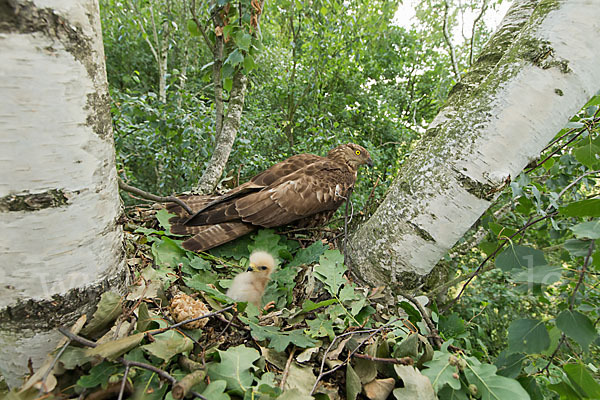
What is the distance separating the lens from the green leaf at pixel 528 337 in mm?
639

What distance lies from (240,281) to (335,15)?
4.43 meters

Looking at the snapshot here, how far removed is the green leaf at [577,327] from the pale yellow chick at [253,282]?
0.97m

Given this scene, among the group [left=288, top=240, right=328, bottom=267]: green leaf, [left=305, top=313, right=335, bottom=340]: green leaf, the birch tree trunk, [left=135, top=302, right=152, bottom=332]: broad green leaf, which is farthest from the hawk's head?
[left=135, top=302, right=152, bottom=332]: broad green leaf

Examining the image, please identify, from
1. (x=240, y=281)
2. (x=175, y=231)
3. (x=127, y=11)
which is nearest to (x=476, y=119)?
(x=240, y=281)

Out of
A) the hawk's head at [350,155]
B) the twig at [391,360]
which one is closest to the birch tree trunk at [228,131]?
the hawk's head at [350,155]

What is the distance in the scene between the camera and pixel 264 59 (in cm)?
588

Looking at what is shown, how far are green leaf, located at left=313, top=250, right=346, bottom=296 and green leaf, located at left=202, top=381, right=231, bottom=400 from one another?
0.47 metres

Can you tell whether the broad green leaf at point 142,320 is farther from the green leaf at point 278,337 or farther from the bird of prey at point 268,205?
the bird of prey at point 268,205

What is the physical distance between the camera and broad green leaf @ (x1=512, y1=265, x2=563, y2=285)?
2.06ft

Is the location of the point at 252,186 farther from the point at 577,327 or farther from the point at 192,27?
the point at 577,327

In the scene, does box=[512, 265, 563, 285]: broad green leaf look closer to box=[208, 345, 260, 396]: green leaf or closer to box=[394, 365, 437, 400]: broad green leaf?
box=[394, 365, 437, 400]: broad green leaf

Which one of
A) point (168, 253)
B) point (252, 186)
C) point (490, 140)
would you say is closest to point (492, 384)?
point (490, 140)

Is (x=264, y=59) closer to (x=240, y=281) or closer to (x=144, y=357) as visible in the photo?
(x=240, y=281)

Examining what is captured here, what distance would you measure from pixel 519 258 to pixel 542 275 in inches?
5.5
